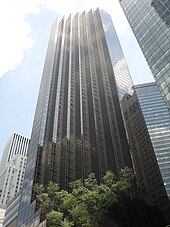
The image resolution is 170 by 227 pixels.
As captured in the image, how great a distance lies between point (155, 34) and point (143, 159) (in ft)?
192

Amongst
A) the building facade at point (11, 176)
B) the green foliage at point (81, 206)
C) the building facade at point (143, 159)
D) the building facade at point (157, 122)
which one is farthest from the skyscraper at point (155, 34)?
the building facade at point (11, 176)

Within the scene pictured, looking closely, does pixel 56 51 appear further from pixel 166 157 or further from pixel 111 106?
pixel 166 157

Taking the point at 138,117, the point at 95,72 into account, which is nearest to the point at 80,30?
the point at 95,72

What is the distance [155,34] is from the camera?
52.6m

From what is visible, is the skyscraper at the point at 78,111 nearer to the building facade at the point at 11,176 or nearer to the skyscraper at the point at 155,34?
the skyscraper at the point at 155,34

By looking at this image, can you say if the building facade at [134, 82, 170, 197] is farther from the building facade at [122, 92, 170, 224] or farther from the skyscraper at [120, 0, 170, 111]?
the skyscraper at [120, 0, 170, 111]

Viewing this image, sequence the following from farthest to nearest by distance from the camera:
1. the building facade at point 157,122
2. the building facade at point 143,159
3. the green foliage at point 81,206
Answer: the building facade at point 157,122, the building facade at point 143,159, the green foliage at point 81,206

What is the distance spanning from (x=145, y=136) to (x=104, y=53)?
5237 cm

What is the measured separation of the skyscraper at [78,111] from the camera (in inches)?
2867

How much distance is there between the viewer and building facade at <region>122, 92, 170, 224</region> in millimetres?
85125

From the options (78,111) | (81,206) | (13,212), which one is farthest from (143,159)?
(81,206)

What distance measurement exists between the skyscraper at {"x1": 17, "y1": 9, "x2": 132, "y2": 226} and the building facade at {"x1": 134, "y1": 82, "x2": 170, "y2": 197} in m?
9.57

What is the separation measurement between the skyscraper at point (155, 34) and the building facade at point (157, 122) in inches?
1811

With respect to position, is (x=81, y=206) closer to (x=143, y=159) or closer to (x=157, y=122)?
(x=143, y=159)
